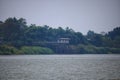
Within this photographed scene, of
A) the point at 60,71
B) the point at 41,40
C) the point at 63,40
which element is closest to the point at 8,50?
the point at 41,40

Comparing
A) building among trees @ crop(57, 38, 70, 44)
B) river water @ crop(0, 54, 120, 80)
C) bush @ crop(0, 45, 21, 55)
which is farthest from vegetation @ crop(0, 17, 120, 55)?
river water @ crop(0, 54, 120, 80)

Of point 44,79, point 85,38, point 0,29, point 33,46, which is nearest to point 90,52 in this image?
point 85,38

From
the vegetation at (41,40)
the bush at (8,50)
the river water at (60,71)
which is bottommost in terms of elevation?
the river water at (60,71)

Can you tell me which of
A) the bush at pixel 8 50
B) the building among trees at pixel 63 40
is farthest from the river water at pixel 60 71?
the building among trees at pixel 63 40

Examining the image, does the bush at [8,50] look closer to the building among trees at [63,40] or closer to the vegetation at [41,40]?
the vegetation at [41,40]

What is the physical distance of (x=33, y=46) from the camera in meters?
105

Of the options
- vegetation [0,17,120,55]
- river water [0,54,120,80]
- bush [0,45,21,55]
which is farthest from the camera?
vegetation [0,17,120,55]

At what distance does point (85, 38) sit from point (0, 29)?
27927 mm

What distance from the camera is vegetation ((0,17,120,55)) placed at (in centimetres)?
10331

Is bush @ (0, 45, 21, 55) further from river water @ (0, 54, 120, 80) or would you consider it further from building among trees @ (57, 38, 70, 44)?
river water @ (0, 54, 120, 80)

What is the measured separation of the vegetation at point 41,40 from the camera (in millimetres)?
103312

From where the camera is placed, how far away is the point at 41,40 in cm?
11156

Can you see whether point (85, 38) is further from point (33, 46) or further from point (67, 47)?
point (33, 46)

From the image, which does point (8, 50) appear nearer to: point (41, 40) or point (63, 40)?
point (41, 40)
